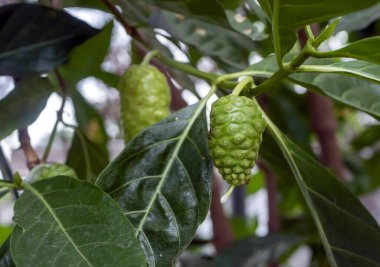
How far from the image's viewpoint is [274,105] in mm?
1469

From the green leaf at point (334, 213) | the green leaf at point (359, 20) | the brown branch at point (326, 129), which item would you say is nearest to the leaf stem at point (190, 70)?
the green leaf at point (334, 213)

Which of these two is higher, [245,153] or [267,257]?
[245,153]

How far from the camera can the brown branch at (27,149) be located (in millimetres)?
864

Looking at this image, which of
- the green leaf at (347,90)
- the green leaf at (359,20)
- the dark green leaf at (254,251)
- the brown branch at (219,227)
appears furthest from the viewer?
the brown branch at (219,227)

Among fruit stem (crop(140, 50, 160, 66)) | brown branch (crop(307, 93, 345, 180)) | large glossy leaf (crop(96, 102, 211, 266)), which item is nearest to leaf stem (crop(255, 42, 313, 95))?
large glossy leaf (crop(96, 102, 211, 266))

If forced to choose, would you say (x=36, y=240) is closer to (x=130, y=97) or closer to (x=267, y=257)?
(x=130, y=97)

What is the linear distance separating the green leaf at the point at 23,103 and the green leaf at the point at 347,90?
0.39 m

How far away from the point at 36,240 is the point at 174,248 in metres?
0.14

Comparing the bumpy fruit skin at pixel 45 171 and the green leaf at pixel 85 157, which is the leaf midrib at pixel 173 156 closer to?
the bumpy fruit skin at pixel 45 171

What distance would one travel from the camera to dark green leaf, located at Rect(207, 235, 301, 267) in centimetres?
121

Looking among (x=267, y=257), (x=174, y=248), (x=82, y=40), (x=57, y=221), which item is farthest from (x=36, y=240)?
(x=267, y=257)

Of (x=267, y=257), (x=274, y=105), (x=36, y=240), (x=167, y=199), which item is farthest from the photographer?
(x=274, y=105)

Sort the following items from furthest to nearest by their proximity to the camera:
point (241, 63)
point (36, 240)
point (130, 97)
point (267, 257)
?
point (267, 257), point (241, 63), point (130, 97), point (36, 240)

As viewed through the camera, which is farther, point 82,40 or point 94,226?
point 82,40
